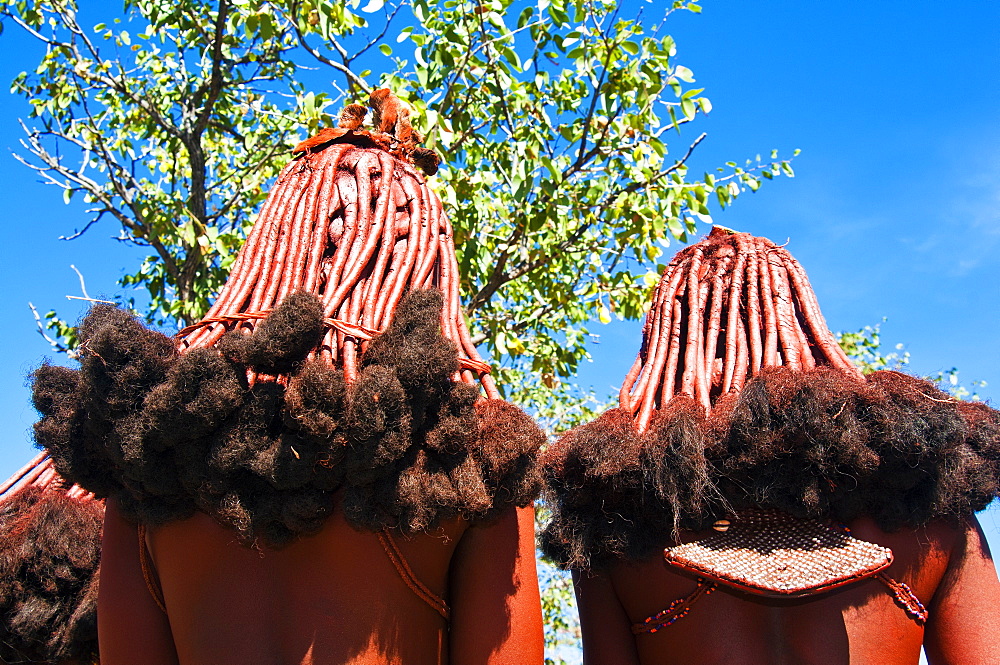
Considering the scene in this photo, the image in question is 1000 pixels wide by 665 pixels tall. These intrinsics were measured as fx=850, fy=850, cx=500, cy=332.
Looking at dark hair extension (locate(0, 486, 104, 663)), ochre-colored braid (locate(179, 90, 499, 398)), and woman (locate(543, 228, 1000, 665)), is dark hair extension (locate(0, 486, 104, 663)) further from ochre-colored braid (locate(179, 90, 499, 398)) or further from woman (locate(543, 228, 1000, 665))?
woman (locate(543, 228, 1000, 665))

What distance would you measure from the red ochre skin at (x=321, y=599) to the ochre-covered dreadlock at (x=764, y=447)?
0.42 meters

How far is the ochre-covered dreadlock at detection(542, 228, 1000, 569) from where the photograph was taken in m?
2.07

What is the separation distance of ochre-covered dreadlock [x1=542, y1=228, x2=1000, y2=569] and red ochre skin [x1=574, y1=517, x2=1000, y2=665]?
0.09 meters

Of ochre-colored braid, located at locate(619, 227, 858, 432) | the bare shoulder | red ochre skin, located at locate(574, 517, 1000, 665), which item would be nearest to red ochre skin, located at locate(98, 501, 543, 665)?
red ochre skin, located at locate(574, 517, 1000, 665)

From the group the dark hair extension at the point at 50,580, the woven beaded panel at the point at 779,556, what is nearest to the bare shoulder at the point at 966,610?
the woven beaded panel at the point at 779,556

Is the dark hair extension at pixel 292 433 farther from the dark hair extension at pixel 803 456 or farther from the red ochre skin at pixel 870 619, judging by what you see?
the red ochre skin at pixel 870 619

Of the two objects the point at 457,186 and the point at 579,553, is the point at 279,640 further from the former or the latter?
the point at 457,186

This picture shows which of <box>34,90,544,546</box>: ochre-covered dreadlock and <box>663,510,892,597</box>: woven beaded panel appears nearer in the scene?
<box>34,90,544,546</box>: ochre-covered dreadlock

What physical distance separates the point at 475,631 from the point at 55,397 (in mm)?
1059

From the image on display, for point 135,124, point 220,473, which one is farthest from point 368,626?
point 135,124

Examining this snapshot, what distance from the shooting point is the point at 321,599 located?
1.79 metres

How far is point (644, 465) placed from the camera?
2221 mm

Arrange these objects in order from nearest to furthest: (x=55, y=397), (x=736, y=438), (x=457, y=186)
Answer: (x=55, y=397) < (x=736, y=438) < (x=457, y=186)

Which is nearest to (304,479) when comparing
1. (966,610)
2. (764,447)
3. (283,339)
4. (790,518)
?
(283,339)
